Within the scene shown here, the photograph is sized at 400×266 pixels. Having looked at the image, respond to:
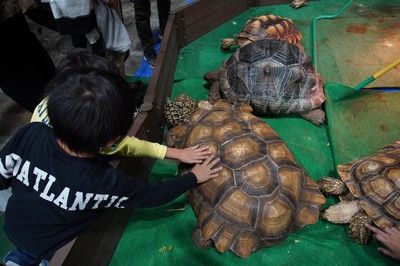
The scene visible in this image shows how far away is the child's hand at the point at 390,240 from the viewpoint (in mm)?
1663

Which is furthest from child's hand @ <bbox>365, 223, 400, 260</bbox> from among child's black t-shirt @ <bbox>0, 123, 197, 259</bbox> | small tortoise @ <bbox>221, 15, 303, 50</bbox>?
small tortoise @ <bbox>221, 15, 303, 50</bbox>

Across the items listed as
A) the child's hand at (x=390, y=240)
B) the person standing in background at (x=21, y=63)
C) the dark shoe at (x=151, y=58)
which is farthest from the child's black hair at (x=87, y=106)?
the dark shoe at (x=151, y=58)

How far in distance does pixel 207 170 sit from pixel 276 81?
1.15 meters

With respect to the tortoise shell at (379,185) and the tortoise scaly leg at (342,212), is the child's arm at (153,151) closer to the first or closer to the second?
the tortoise scaly leg at (342,212)

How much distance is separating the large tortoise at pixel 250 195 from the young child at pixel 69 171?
32 centimetres

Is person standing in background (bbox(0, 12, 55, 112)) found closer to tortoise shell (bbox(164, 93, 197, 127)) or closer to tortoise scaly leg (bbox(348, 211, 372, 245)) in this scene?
tortoise shell (bbox(164, 93, 197, 127))

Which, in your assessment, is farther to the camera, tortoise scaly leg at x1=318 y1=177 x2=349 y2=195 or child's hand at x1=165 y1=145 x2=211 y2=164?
tortoise scaly leg at x1=318 y1=177 x2=349 y2=195

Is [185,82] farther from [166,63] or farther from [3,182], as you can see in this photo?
[3,182]

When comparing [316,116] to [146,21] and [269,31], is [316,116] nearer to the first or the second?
[269,31]

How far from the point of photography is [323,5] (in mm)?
4176

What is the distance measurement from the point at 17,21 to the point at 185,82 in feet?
5.25

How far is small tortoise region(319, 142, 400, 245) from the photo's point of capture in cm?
178

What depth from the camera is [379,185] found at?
182cm

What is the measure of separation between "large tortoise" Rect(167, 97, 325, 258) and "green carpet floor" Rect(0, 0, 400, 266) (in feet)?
0.62
